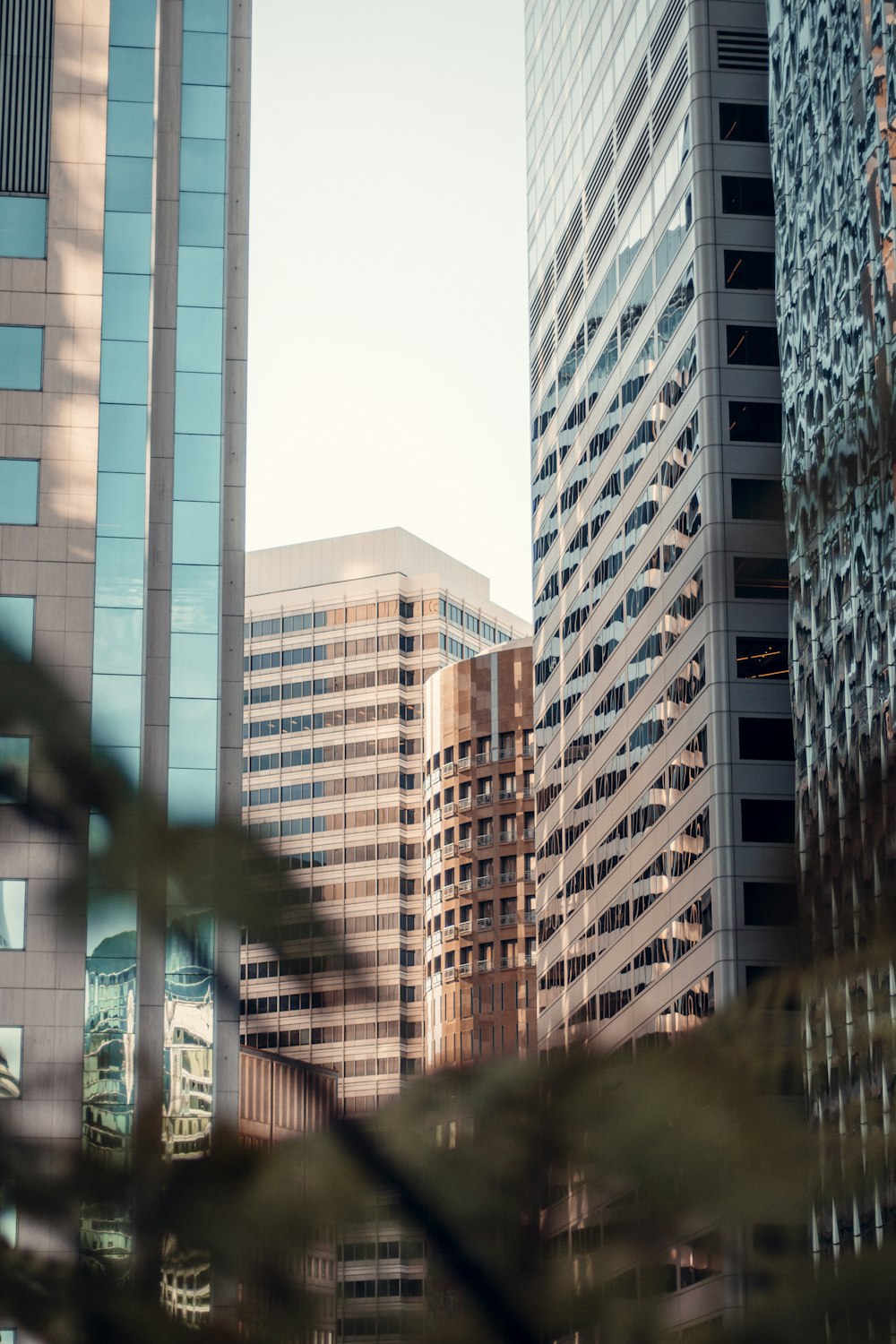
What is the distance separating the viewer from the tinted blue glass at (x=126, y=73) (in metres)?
28.4

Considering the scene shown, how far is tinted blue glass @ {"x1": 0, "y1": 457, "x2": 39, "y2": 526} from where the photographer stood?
26188 mm

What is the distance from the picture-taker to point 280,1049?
→ 4.16 ft

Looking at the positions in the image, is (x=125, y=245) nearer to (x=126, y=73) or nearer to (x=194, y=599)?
(x=126, y=73)

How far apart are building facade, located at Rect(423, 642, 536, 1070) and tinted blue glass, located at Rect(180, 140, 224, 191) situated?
5660 centimetres

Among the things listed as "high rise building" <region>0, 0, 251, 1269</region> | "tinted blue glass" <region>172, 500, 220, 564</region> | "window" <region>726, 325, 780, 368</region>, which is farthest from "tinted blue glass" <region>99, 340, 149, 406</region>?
"window" <region>726, 325, 780, 368</region>

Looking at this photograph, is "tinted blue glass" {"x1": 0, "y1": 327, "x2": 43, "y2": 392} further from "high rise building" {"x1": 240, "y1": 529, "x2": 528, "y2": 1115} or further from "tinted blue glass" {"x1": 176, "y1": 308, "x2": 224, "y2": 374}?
"high rise building" {"x1": 240, "y1": 529, "x2": 528, "y2": 1115}

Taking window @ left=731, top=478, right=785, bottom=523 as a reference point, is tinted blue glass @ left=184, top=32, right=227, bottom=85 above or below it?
above

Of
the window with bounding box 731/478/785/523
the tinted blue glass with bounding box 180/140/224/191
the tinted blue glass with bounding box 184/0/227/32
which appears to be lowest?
the window with bounding box 731/478/785/523

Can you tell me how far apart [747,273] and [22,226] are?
2984cm

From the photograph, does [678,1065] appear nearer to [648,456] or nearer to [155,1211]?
[155,1211]

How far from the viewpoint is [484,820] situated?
292ft

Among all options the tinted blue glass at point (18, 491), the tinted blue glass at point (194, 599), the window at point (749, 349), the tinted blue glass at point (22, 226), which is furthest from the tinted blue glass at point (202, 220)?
the window at point (749, 349)

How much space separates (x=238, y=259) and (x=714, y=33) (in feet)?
97.5

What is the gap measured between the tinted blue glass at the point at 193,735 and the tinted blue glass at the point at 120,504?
260 cm
